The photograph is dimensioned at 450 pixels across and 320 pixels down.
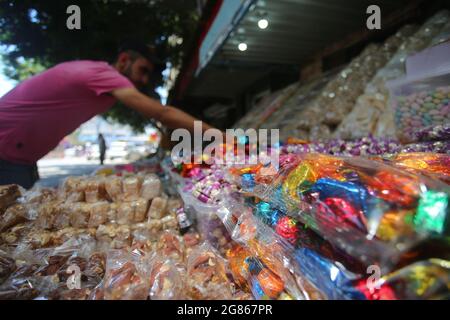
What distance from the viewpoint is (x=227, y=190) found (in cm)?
109

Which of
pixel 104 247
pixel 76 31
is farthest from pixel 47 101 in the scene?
pixel 76 31

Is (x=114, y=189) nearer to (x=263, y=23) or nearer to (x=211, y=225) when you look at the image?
(x=211, y=225)

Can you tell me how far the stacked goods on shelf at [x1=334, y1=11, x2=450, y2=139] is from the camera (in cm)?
158

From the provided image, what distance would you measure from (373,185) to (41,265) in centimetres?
102

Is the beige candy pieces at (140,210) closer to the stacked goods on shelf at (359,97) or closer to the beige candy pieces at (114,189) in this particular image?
the beige candy pieces at (114,189)

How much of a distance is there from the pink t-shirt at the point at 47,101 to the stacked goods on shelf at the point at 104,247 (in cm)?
43

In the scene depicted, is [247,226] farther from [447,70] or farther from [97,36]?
[97,36]

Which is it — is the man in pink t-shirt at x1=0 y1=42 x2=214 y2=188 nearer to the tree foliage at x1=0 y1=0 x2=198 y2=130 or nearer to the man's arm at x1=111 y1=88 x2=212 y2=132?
the man's arm at x1=111 y1=88 x2=212 y2=132

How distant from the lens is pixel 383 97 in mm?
1703

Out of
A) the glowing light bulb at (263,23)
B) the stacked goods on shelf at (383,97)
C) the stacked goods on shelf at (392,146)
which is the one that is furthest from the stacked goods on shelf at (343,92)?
the glowing light bulb at (263,23)

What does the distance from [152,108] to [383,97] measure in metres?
1.52

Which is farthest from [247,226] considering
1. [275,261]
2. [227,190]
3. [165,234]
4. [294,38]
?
[294,38]

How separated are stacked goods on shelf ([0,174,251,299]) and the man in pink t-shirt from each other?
43cm

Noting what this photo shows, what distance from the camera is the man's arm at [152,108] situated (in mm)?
1518
